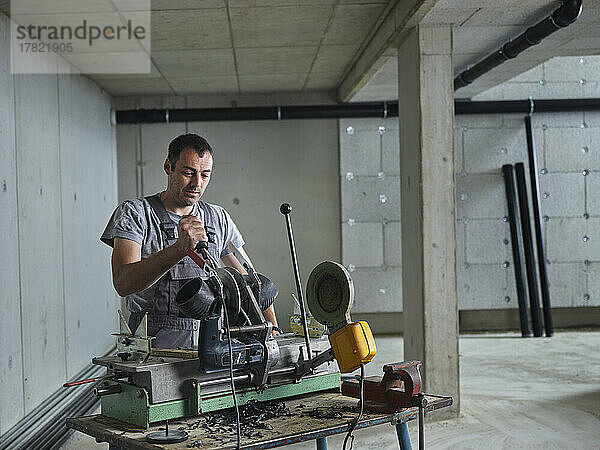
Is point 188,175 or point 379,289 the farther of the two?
point 379,289

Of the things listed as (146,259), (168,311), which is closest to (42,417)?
(168,311)

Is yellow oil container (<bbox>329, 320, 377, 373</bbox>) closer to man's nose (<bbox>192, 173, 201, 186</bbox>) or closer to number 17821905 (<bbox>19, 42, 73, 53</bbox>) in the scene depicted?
man's nose (<bbox>192, 173, 201, 186</bbox>)

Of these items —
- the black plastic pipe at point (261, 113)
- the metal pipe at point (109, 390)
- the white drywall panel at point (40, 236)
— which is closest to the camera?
the metal pipe at point (109, 390)

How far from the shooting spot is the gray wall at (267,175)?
716cm

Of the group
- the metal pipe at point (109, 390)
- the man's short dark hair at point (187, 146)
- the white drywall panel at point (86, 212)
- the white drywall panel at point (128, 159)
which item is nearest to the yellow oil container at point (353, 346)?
the metal pipe at point (109, 390)

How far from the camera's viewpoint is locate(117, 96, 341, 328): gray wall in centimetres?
716

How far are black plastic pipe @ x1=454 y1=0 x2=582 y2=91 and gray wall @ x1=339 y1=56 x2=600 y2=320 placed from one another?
138 cm

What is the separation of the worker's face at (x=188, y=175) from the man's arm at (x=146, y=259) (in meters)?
0.22

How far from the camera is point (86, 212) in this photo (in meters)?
5.84

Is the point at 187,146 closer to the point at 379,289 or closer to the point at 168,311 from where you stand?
the point at 168,311

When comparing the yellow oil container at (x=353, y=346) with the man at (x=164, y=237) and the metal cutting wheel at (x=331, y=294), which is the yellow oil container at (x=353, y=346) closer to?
the metal cutting wheel at (x=331, y=294)

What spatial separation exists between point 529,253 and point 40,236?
4.76m

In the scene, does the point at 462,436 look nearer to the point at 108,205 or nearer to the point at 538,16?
the point at 538,16

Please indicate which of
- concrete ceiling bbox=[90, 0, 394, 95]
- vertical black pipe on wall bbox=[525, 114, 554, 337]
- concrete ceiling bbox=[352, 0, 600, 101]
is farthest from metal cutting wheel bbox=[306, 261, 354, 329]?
vertical black pipe on wall bbox=[525, 114, 554, 337]
